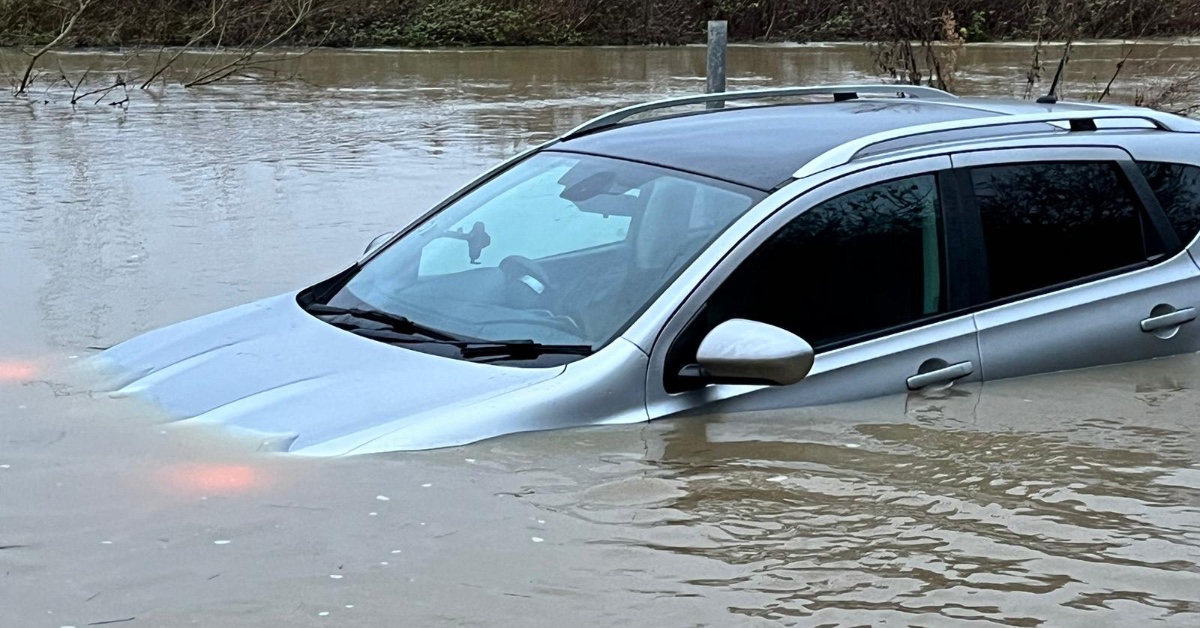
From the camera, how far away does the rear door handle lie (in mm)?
4957

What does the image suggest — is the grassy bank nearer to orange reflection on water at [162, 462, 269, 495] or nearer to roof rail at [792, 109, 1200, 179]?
roof rail at [792, 109, 1200, 179]

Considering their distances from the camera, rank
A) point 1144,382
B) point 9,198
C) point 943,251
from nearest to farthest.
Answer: point 943,251
point 1144,382
point 9,198

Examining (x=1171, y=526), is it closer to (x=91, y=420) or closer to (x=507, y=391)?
(x=507, y=391)

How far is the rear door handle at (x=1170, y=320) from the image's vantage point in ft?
16.3

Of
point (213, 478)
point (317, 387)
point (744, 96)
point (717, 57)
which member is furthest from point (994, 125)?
point (717, 57)

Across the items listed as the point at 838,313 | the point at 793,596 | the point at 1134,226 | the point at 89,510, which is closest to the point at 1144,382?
the point at 1134,226

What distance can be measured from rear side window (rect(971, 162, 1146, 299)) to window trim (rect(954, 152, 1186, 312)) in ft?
0.04

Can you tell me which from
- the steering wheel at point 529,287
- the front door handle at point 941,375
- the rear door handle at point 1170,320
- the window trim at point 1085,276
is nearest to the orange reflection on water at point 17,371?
the steering wheel at point 529,287

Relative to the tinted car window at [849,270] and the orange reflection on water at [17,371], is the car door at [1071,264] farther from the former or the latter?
the orange reflection on water at [17,371]

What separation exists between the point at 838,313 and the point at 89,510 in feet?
6.83

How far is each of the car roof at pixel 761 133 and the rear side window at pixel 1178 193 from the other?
37 cm

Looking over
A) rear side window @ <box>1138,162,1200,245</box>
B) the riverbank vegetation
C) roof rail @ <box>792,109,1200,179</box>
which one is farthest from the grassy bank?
rear side window @ <box>1138,162,1200,245</box>

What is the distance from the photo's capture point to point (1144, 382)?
198 inches

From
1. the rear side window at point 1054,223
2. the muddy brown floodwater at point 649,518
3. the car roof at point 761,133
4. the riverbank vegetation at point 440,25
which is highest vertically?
the riverbank vegetation at point 440,25
